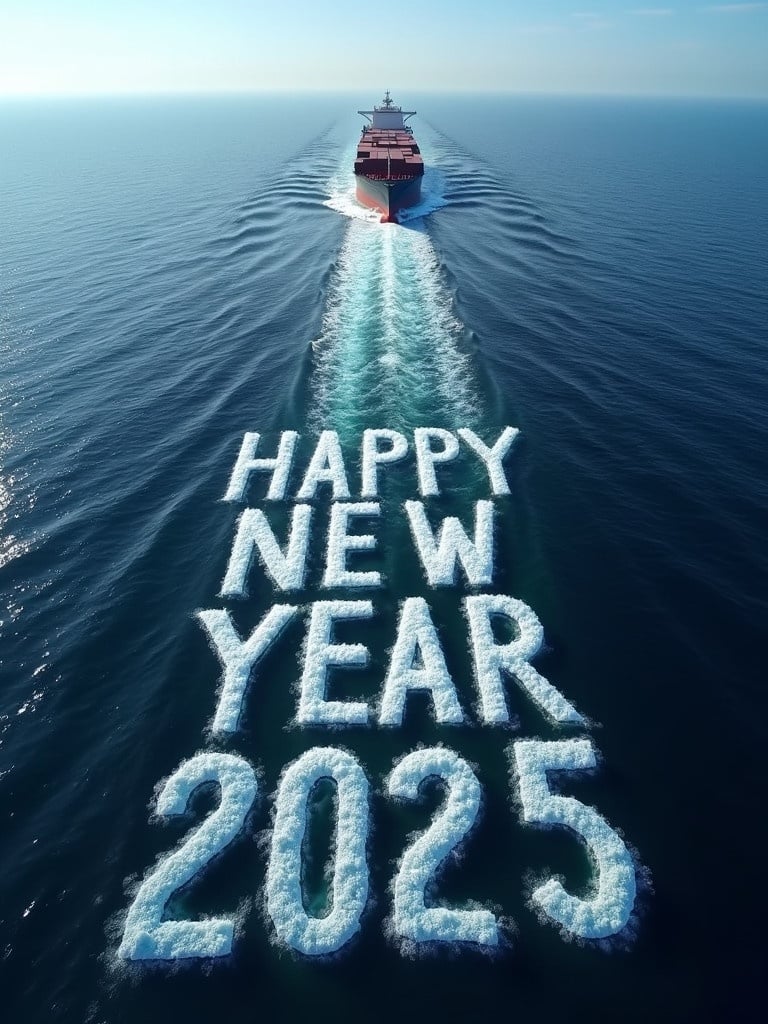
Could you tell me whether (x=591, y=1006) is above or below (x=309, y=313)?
below

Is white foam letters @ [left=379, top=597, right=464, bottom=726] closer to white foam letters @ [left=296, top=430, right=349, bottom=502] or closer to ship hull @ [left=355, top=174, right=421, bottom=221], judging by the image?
white foam letters @ [left=296, top=430, right=349, bottom=502]

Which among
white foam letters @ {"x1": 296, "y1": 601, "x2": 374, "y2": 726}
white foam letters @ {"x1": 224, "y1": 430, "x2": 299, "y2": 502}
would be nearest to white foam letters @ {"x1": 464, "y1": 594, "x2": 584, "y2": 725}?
white foam letters @ {"x1": 296, "y1": 601, "x2": 374, "y2": 726}

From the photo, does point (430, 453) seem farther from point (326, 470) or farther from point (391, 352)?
point (391, 352)

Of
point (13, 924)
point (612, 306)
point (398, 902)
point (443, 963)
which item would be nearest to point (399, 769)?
point (398, 902)

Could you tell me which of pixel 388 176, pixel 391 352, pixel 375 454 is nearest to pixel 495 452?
pixel 375 454

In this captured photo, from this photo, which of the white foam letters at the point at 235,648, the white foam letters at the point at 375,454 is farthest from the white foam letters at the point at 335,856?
the white foam letters at the point at 375,454

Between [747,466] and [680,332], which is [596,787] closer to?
[747,466]

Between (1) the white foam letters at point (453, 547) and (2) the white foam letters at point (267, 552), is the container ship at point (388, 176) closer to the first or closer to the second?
(1) the white foam letters at point (453, 547)
